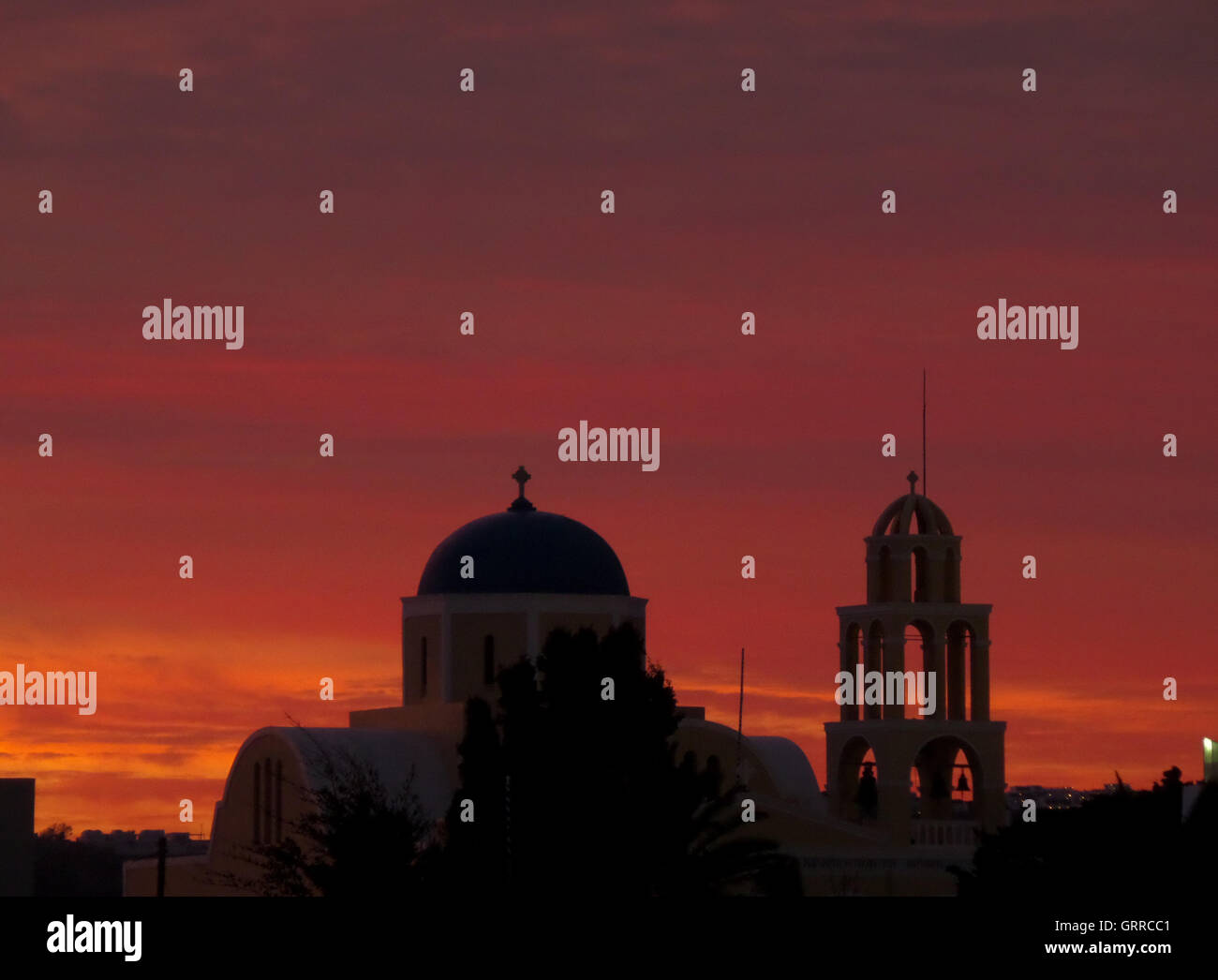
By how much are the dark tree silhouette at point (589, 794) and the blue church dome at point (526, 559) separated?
1545cm

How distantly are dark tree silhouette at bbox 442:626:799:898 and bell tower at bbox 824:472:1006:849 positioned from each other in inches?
442

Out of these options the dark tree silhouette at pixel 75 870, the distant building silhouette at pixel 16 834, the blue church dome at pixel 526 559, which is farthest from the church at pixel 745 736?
the dark tree silhouette at pixel 75 870

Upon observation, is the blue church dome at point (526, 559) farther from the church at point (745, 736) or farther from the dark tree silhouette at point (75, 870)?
the dark tree silhouette at point (75, 870)

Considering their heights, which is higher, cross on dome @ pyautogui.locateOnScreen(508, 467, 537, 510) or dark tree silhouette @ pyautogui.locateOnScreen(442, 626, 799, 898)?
cross on dome @ pyautogui.locateOnScreen(508, 467, 537, 510)

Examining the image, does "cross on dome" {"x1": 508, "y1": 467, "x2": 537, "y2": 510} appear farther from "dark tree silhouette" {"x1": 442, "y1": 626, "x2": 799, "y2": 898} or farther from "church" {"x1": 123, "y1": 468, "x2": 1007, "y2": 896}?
"dark tree silhouette" {"x1": 442, "y1": 626, "x2": 799, "y2": 898}

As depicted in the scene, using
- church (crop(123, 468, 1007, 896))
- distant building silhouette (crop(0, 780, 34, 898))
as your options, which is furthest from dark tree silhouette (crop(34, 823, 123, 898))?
distant building silhouette (crop(0, 780, 34, 898))

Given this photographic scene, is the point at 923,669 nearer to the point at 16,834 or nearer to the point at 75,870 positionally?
the point at 16,834

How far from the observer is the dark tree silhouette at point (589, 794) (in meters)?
51.6

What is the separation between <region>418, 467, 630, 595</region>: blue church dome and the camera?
2813 inches

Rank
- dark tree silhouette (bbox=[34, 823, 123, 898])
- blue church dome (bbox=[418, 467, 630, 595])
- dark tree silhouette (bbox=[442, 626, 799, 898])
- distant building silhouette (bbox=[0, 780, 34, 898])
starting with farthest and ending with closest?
1. dark tree silhouette (bbox=[34, 823, 123, 898])
2. blue church dome (bbox=[418, 467, 630, 595])
3. distant building silhouette (bbox=[0, 780, 34, 898])
4. dark tree silhouette (bbox=[442, 626, 799, 898])
